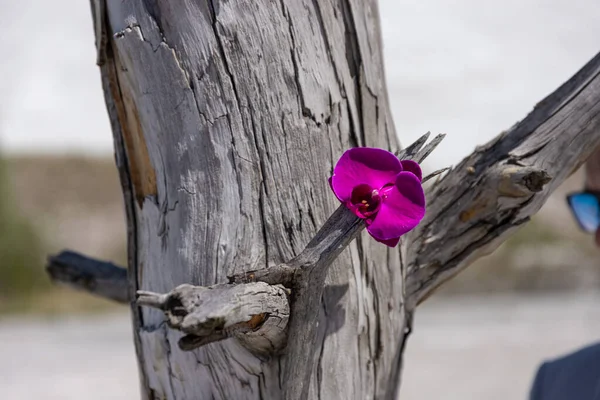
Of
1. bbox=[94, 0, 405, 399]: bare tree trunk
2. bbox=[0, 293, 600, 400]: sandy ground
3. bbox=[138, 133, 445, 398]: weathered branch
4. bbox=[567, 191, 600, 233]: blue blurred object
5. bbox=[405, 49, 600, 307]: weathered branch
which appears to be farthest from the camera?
bbox=[0, 293, 600, 400]: sandy ground

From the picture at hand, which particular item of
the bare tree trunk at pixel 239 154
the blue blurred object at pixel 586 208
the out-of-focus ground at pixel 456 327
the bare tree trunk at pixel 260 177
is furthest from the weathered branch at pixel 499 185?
the out-of-focus ground at pixel 456 327

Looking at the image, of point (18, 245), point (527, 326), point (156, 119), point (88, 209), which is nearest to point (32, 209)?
point (88, 209)

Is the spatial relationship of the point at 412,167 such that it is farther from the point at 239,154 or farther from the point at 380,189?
the point at 239,154

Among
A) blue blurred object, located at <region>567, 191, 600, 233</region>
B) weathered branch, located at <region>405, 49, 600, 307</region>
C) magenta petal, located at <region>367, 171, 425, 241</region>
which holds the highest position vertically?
blue blurred object, located at <region>567, 191, 600, 233</region>

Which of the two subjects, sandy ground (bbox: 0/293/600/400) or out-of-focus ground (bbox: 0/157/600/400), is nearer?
sandy ground (bbox: 0/293/600/400)

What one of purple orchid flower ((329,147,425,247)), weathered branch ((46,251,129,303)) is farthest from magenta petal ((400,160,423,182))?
weathered branch ((46,251,129,303))

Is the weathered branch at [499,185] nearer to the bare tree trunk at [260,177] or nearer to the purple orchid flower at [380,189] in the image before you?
the bare tree trunk at [260,177]

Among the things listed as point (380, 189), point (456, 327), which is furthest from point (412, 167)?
point (456, 327)

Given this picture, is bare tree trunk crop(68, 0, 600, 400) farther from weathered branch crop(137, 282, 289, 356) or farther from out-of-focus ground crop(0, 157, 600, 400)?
out-of-focus ground crop(0, 157, 600, 400)
